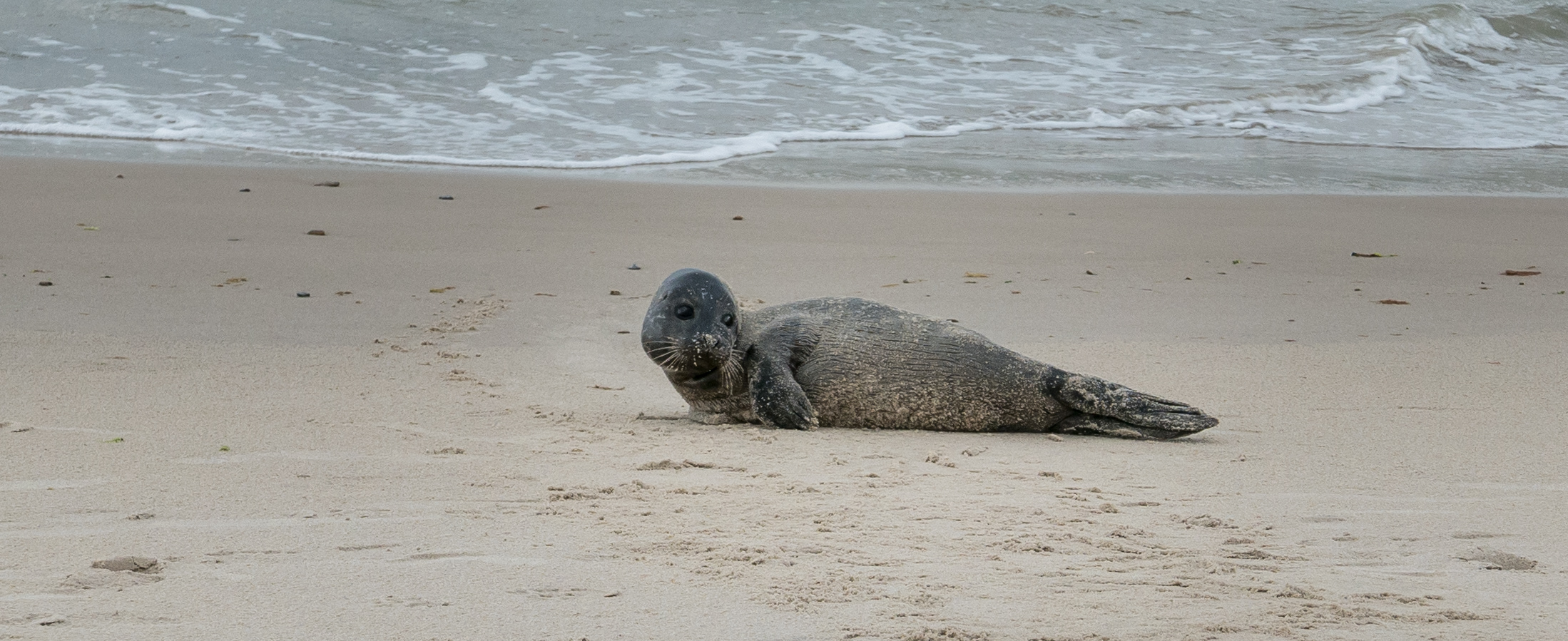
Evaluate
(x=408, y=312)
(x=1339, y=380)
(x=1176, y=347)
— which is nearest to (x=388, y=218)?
(x=408, y=312)

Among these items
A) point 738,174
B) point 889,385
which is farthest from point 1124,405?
point 738,174

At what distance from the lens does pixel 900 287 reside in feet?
20.3

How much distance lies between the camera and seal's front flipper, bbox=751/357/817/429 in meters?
3.87

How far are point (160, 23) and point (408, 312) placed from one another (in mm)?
9477

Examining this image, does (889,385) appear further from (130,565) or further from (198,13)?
(198,13)

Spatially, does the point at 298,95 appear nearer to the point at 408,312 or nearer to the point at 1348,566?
the point at 408,312

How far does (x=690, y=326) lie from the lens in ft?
12.5

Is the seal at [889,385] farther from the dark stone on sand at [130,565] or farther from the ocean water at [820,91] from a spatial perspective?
the ocean water at [820,91]

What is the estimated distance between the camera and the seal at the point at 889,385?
3.90m

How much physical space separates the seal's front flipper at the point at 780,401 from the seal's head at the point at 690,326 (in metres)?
0.13

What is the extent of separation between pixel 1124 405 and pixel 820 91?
29.9 feet


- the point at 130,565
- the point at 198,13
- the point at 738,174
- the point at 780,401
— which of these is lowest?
the point at 738,174

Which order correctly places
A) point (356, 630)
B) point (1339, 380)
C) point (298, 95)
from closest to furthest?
point (356, 630), point (1339, 380), point (298, 95)

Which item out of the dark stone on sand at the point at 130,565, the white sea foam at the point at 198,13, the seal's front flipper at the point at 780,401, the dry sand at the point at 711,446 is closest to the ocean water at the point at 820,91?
the white sea foam at the point at 198,13
